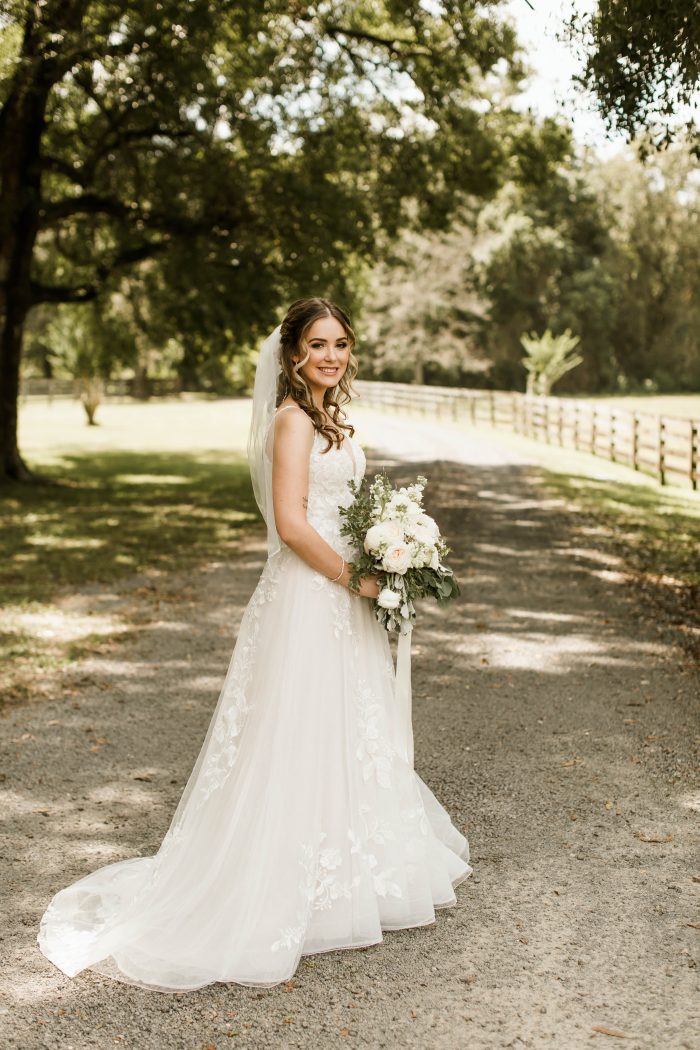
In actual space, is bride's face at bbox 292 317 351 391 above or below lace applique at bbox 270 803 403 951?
above

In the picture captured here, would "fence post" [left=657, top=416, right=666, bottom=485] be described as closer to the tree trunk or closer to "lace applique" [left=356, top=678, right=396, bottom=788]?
the tree trunk

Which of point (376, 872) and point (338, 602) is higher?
point (338, 602)

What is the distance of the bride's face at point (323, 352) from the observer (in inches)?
155

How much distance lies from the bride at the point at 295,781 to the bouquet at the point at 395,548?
9cm

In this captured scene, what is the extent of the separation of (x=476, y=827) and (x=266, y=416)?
85.4 inches

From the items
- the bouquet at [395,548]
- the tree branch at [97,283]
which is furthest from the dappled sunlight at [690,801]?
the tree branch at [97,283]

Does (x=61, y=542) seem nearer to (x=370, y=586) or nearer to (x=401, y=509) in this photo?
(x=370, y=586)

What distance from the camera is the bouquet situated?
3.83m

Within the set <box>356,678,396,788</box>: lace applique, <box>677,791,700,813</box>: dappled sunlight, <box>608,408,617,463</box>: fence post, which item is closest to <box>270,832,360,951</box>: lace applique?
<box>356,678,396,788</box>: lace applique

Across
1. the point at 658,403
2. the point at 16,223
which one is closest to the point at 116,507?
the point at 16,223

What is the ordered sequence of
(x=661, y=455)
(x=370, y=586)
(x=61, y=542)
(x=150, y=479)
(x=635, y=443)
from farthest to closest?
(x=635, y=443) → (x=150, y=479) → (x=661, y=455) → (x=61, y=542) → (x=370, y=586)

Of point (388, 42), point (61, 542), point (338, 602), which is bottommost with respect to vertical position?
point (61, 542)

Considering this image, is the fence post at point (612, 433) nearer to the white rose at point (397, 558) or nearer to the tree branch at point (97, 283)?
the tree branch at point (97, 283)

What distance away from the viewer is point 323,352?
395 cm
